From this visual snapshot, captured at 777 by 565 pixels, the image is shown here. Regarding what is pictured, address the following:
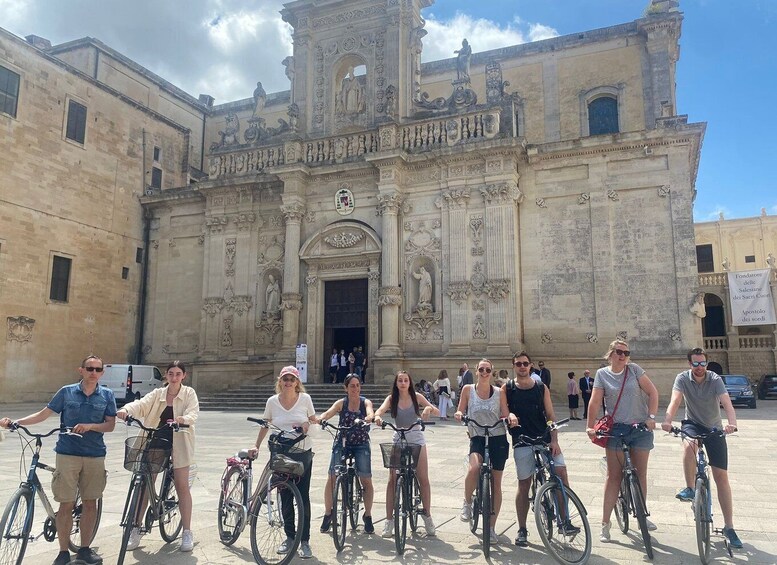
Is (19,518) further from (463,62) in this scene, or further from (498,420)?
(463,62)

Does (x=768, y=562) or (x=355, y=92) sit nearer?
(x=768, y=562)

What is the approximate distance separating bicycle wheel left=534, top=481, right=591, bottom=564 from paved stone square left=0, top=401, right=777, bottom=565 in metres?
0.25

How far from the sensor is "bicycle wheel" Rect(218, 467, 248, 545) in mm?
6016

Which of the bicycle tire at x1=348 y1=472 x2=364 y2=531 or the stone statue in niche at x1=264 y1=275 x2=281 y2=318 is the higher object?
the stone statue in niche at x1=264 y1=275 x2=281 y2=318

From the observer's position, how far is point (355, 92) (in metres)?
26.4

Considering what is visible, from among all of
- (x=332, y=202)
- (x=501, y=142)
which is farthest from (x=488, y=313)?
(x=332, y=202)

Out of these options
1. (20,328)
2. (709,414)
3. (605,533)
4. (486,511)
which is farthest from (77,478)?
(20,328)

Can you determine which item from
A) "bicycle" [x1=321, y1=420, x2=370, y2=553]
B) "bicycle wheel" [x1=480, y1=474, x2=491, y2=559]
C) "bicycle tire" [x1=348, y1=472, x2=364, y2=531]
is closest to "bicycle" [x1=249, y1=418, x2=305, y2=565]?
"bicycle" [x1=321, y1=420, x2=370, y2=553]

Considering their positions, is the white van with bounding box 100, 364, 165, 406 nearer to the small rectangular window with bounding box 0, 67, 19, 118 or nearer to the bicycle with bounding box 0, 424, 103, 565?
the small rectangular window with bounding box 0, 67, 19, 118

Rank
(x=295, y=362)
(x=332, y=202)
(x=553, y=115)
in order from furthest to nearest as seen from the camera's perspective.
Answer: (x=553, y=115) → (x=332, y=202) → (x=295, y=362)

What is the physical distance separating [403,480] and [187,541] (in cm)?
214

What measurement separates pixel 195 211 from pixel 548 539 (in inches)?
1021

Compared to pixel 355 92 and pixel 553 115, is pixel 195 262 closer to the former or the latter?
pixel 355 92

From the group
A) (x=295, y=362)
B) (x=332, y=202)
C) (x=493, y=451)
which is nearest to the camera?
(x=493, y=451)
